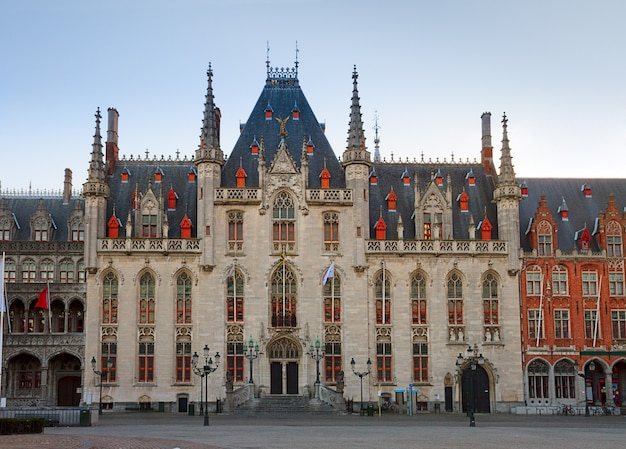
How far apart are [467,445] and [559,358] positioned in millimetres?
39492

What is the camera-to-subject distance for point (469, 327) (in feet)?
232

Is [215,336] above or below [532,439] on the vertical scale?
above

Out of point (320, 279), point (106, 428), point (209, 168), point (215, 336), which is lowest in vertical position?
point (106, 428)

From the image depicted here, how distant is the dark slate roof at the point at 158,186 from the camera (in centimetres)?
7231

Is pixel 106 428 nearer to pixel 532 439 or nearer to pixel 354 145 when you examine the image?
pixel 532 439

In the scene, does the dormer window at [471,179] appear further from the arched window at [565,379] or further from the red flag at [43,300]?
the red flag at [43,300]

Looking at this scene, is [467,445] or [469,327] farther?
[469,327]

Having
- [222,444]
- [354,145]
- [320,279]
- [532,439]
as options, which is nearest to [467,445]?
[532,439]

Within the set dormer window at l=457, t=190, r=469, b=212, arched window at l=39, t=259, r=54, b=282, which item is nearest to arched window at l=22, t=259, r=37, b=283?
arched window at l=39, t=259, r=54, b=282

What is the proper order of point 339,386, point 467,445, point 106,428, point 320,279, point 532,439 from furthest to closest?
point 320,279 → point 339,386 → point 106,428 → point 532,439 → point 467,445

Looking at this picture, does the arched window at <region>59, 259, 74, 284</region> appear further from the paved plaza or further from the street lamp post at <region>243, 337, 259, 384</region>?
the paved plaza

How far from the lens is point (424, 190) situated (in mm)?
74188

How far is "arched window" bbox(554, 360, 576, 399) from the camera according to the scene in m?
70.4

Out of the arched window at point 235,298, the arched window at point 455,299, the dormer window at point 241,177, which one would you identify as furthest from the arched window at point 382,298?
the dormer window at point 241,177
